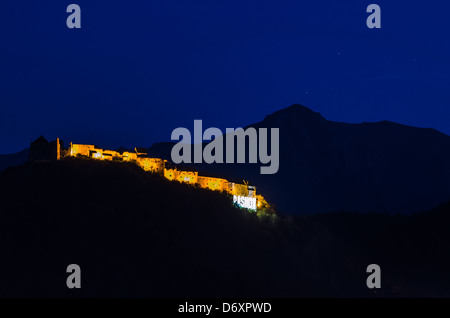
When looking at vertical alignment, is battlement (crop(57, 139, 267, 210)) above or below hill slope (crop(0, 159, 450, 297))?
above

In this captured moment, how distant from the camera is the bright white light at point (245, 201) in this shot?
13712 centimetres

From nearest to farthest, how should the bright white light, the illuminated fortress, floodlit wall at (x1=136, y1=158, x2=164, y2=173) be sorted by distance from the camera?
the illuminated fortress → floodlit wall at (x1=136, y1=158, x2=164, y2=173) → the bright white light

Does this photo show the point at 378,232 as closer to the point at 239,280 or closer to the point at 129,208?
the point at 239,280

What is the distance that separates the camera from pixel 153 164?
13562 cm

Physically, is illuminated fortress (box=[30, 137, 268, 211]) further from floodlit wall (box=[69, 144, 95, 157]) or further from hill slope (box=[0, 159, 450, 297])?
hill slope (box=[0, 159, 450, 297])

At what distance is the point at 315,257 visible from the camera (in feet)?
486

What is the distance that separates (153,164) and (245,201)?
24.1 meters

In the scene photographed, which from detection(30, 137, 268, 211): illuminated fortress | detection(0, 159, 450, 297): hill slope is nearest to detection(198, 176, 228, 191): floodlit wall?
detection(30, 137, 268, 211): illuminated fortress

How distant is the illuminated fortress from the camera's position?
12556cm

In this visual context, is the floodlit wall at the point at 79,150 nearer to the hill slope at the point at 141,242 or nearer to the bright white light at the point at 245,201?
the hill slope at the point at 141,242

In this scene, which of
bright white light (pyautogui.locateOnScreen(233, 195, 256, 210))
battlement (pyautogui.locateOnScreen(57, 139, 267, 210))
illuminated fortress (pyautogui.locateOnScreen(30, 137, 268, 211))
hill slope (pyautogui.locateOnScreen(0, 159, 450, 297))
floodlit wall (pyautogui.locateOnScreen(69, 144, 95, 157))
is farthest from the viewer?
bright white light (pyautogui.locateOnScreen(233, 195, 256, 210))
